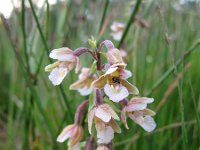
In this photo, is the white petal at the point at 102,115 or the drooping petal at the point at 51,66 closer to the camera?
the white petal at the point at 102,115

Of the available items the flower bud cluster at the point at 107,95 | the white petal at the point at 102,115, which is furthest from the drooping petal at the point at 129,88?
the white petal at the point at 102,115

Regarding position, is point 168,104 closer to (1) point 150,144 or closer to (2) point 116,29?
(1) point 150,144

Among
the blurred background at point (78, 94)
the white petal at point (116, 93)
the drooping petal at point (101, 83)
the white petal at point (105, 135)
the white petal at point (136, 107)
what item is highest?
the drooping petal at point (101, 83)

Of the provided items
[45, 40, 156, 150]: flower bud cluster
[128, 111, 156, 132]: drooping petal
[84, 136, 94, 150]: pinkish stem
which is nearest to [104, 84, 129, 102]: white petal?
[45, 40, 156, 150]: flower bud cluster

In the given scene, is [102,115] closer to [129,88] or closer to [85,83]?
[129,88]

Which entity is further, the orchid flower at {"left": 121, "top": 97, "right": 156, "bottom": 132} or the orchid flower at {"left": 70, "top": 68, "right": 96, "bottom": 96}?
the orchid flower at {"left": 70, "top": 68, "right": 96, "bottom": 96}

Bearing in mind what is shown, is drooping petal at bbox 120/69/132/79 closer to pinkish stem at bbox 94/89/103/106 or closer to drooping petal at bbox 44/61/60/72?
pinkish stem at bbox 94/89/103/106

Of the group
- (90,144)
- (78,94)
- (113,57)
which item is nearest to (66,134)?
(90,144)

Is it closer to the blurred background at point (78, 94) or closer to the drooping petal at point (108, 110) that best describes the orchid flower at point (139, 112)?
the drooping petal at point (108, 110)
